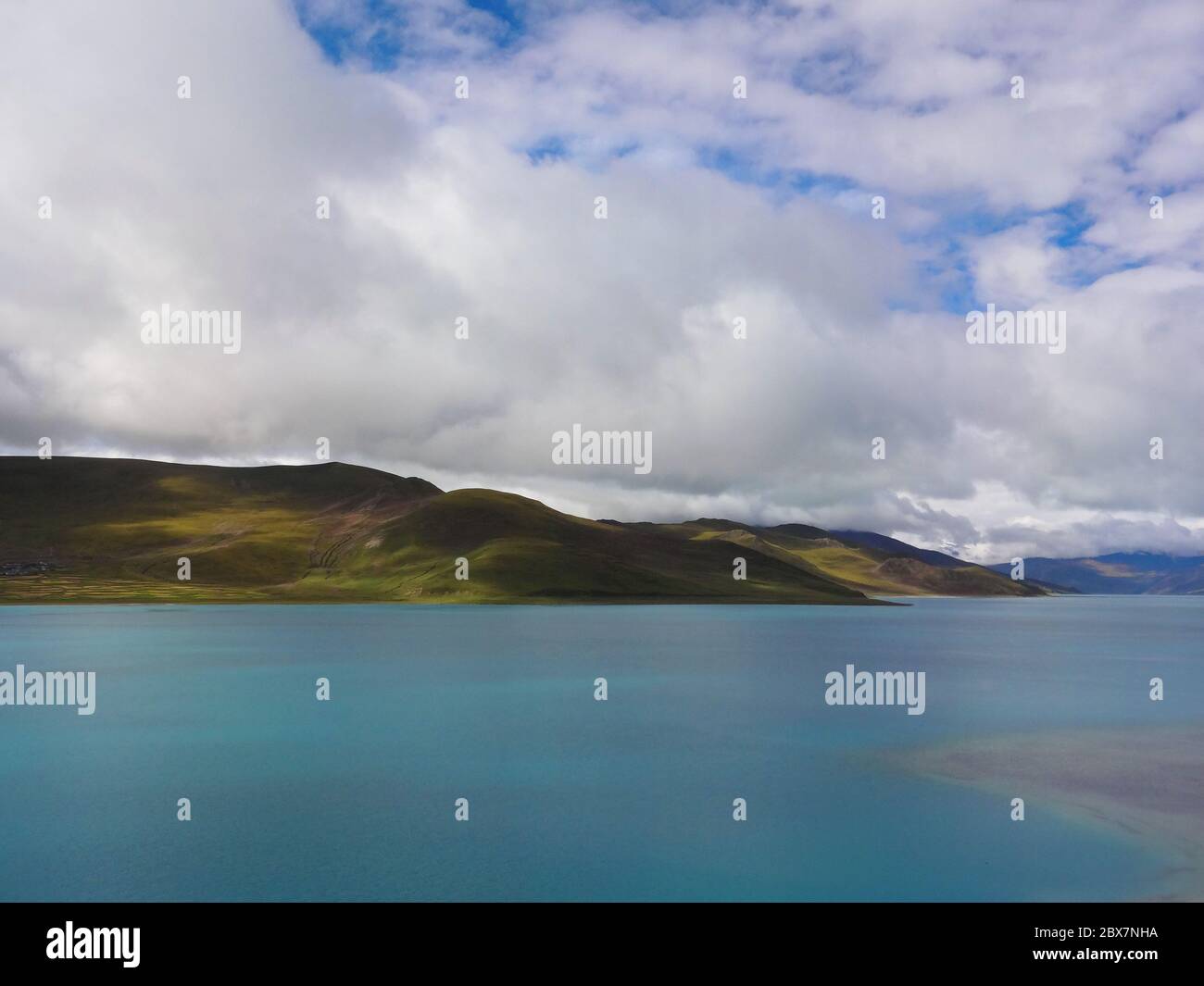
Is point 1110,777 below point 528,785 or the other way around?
below

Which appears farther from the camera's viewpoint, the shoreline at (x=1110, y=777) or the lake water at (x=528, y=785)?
the shoreline at (x=1110, y=777)

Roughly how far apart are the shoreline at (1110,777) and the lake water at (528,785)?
1088mm

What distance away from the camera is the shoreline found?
83.0 feet

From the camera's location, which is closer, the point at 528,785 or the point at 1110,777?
the point at 528,785

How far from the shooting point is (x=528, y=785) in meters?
32.5

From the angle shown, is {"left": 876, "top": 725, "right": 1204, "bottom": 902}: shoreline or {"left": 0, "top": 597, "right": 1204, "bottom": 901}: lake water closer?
{"left": 0, "top": 597, "right": 1204, "bottom": 901}: lake water

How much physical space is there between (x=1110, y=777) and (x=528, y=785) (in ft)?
79.1

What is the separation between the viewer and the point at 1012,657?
294ft

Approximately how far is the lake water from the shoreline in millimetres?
1088

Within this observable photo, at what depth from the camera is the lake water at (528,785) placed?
2252cm

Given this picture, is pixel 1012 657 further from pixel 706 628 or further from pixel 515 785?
pixel 515 785

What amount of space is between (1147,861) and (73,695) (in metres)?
58.6

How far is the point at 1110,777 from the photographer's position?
34031 mm
